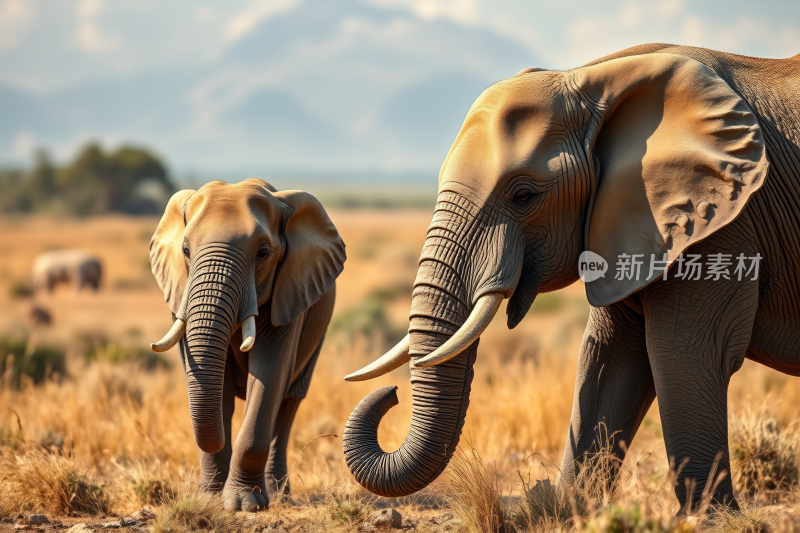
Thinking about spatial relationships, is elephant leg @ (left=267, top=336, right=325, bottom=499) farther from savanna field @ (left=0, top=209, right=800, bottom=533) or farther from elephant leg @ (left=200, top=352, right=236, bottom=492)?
elephant leg @ (left=200, top=352, right=236, bottom=492)

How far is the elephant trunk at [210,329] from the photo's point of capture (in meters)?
5.81

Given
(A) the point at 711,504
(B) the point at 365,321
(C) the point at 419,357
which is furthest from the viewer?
(B) the point at 365,321

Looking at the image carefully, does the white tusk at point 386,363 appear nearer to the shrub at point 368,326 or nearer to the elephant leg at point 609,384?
the elephant leg at point 609,384

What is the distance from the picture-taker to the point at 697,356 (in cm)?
483

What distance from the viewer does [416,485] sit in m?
4.68

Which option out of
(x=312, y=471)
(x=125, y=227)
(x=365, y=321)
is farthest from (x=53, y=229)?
(x=312, y=471)

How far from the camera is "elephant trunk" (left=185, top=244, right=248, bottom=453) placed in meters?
5.81

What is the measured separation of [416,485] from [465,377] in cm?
61

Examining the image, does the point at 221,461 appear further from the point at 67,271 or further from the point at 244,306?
the point at 67,271

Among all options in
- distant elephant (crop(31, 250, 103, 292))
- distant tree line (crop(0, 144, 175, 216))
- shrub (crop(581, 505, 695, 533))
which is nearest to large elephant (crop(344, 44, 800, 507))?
shrub (crop(581, 505, 695, 533))

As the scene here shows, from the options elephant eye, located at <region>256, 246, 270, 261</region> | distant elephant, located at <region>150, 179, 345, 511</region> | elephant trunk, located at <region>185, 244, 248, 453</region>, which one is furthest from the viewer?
elephant eye, located at <region>256, 246, 270, 261</region>

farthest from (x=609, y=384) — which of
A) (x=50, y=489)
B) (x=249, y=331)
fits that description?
(x=50, y=489)

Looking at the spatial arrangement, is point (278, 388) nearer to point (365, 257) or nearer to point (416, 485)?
Answer: point (416, 485)

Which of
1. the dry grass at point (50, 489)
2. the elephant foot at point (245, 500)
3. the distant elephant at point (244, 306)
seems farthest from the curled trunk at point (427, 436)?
the dry grass at point (50, 489)
